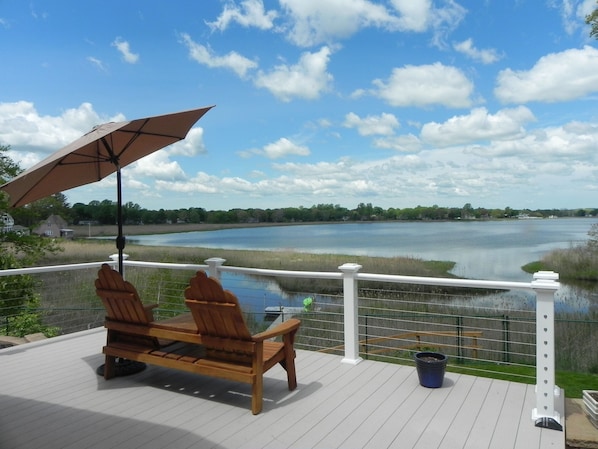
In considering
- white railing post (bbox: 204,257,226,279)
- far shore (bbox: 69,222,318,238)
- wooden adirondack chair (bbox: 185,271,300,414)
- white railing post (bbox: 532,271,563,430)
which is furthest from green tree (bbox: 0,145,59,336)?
white railing post (bbox: 532,271,563,430)

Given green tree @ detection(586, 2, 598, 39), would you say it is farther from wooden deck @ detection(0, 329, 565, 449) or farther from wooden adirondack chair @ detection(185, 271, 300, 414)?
wooden adirondack chair @ detection(185, 271, 300, 414)

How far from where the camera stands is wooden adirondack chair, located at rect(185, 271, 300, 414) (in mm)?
3059

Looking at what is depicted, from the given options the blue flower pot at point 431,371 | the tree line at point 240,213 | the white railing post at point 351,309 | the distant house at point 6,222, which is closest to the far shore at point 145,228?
the tree line at point 240,213

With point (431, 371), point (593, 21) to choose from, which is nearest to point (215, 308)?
point (431, 371)

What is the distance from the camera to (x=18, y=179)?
11.3 ft

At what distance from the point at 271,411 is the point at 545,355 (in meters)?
1.97

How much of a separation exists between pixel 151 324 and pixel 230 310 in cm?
99

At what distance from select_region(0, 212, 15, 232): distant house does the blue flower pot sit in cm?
1216

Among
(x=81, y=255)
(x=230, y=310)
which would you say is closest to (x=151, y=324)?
(x=230, y=310)

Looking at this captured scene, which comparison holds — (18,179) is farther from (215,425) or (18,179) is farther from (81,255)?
(81,255)

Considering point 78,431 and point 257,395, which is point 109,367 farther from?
point 257,395

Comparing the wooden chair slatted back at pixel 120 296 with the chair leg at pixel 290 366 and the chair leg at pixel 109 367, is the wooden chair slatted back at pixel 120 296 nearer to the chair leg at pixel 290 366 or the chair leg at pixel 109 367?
the chair leg at pixel 109 367

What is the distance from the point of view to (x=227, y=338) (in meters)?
3.21

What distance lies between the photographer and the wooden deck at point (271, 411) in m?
2.78
